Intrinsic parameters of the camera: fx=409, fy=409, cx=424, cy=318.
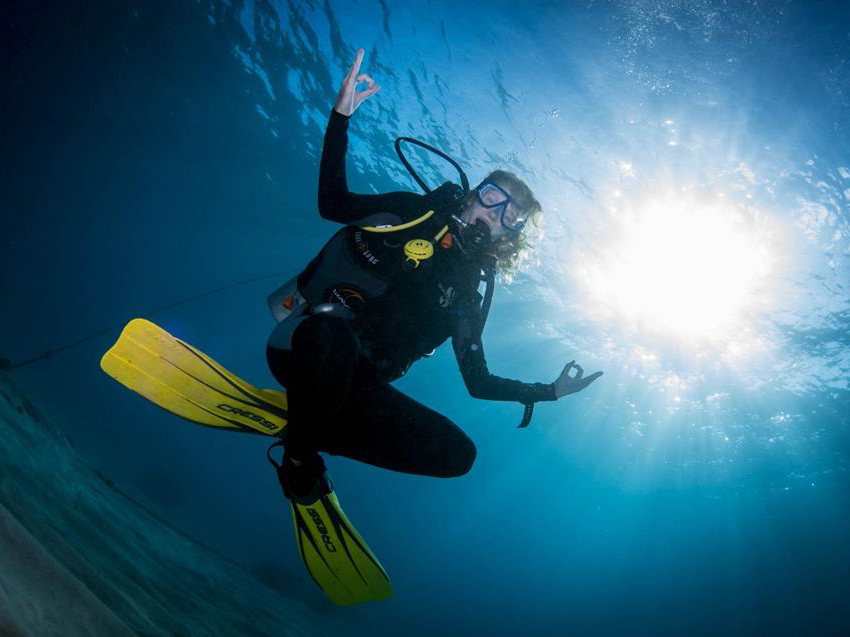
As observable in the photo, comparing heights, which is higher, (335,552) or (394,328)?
(394,328)

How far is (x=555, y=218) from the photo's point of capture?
13.6 m

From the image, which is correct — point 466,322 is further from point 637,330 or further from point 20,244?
point 20,244

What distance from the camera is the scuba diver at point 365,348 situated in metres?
2.70

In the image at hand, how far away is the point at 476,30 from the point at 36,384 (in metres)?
48.2

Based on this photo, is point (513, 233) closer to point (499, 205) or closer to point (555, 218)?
point (499, 205)

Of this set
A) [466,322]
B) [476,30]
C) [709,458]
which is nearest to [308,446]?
[466,322]

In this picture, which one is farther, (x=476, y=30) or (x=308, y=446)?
(x=476, y=30)

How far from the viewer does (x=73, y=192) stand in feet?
128

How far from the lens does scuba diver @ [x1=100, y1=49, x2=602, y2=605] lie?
106 inches

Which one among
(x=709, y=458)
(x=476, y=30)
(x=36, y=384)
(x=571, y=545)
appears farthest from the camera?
(x=571, y=545)

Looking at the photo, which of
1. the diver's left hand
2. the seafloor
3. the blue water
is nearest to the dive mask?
the diver's left hand

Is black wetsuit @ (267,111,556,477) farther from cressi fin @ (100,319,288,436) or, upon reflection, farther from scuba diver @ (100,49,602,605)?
cressi fin @ (100,319,288,436)

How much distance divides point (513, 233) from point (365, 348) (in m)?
1.81

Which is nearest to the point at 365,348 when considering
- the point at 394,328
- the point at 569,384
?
the point at 394,328
